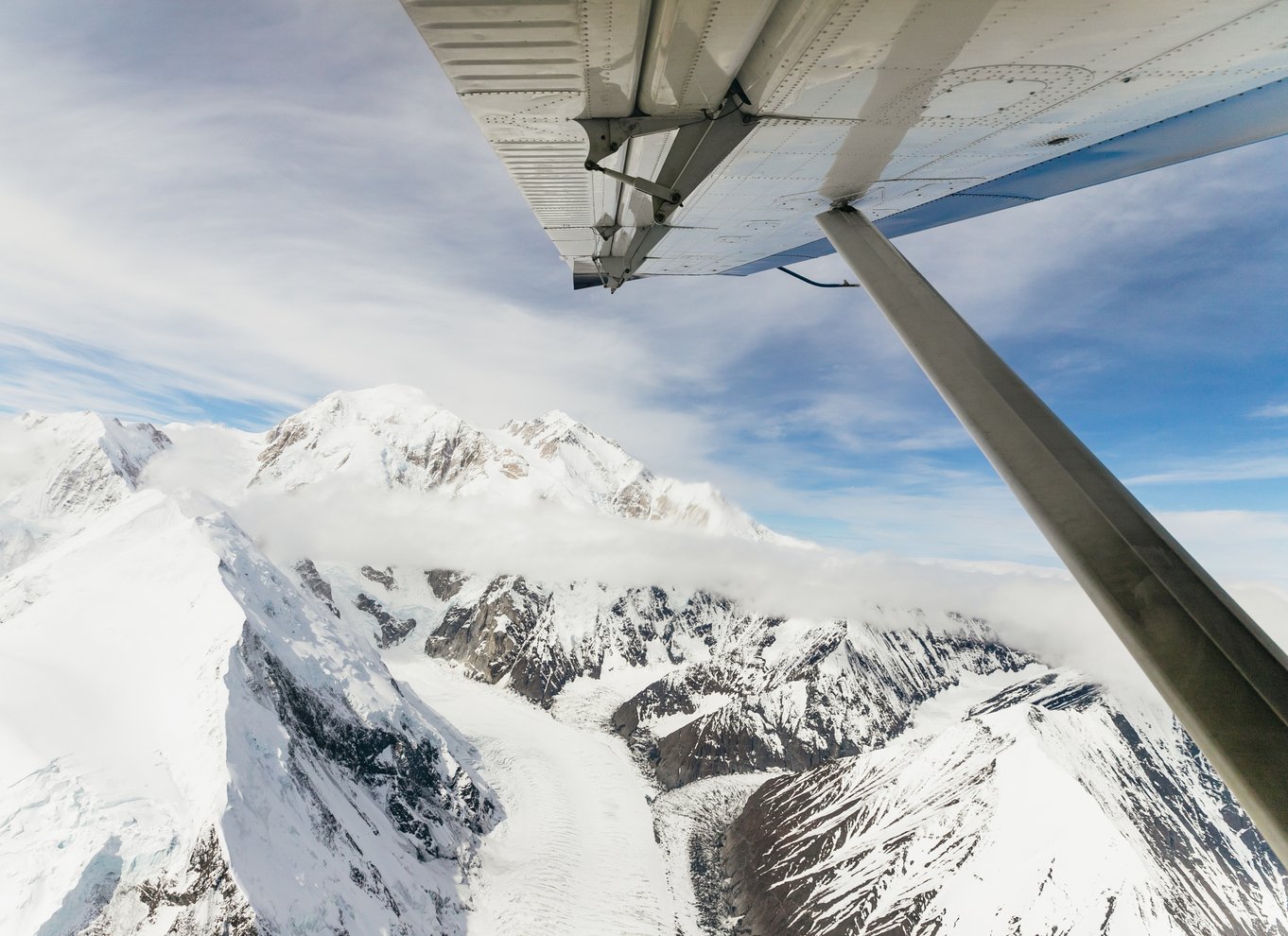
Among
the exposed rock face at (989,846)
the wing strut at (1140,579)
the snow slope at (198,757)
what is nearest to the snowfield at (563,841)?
the snow slope at (198,757)

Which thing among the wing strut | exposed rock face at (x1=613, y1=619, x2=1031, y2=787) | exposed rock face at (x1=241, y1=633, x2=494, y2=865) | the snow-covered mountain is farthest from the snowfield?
the wing strut

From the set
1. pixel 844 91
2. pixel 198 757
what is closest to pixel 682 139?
pixel 844 91

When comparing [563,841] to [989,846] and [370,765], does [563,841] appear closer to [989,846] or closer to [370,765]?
[370,765]

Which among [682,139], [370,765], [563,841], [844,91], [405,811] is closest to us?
[844,91]

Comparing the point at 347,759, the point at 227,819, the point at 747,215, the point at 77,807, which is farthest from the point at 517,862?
Result: the point at 747,215

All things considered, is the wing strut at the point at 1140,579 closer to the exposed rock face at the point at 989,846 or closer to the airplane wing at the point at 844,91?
the airplane wing at the point at 844,91

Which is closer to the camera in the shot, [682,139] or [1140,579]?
[1140,579]
